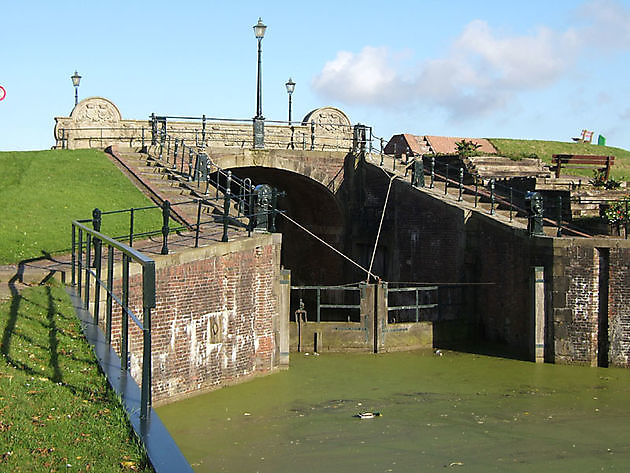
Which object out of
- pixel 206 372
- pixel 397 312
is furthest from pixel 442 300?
pixel 206 372

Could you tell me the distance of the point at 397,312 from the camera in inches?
984

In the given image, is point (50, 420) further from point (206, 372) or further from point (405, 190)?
point (405, 190)

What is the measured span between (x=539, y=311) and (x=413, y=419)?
5952 mm

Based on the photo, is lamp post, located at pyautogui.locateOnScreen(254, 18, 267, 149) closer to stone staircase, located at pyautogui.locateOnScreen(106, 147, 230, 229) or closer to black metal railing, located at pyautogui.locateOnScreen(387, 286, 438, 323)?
stone staircase, located at pyautogui.locateOnScreen(106, 147, 230, 229)

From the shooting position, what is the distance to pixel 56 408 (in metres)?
6.45

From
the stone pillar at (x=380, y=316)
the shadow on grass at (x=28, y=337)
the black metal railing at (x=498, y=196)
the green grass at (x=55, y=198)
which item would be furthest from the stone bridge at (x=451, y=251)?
the shadow on grass at (x=28, y=337)

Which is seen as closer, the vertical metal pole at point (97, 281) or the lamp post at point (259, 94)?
the vertical metal pole at point (97, 281)

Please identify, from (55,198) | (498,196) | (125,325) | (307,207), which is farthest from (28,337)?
(307,207)

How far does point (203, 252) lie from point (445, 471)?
626 cm

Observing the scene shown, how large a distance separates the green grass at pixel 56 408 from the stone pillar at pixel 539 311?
40.4ft

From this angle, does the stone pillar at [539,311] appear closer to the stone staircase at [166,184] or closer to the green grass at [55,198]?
the stone staircase at [166,184]

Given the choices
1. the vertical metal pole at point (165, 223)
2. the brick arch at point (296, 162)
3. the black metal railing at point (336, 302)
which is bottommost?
the black metal railing at point (336, 302)

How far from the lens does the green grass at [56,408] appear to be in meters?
5.41

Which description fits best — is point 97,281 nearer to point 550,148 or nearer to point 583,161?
point 583,161
